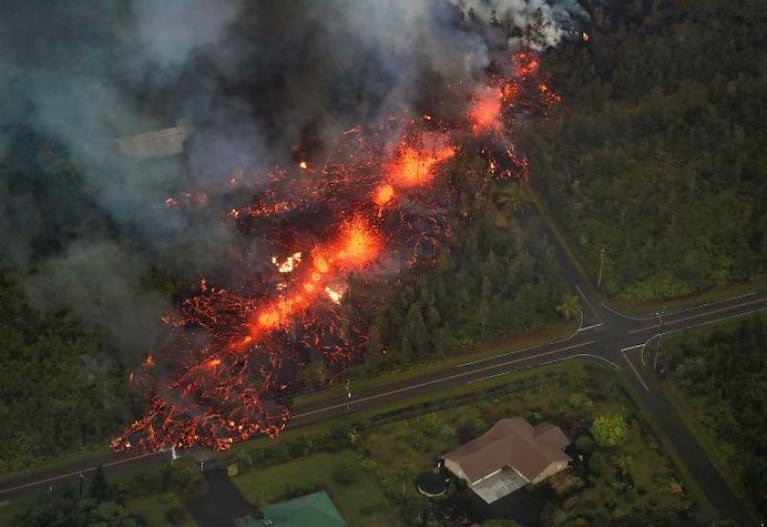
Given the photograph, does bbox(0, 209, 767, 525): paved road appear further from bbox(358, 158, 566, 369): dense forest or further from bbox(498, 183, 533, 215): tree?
bbox(498, 183, 533, 215): tree

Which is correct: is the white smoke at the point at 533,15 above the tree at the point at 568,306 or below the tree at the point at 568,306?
above

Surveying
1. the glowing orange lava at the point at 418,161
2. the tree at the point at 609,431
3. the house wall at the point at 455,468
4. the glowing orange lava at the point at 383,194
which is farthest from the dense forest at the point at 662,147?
the house wall at the point at 455,468

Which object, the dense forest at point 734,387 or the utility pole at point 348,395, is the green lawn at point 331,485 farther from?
the dense forest at point 734,387

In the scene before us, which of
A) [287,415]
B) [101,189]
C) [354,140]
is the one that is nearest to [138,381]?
[287,415]

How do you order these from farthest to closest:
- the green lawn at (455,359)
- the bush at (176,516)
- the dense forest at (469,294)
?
the dense forest at (469,294) → the green lawn at (455,359) → the bush at (176,516)

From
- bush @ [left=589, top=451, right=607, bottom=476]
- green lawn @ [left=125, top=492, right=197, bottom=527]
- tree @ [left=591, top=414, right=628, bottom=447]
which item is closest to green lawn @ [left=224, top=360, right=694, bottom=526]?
bush @ [left=589, top=451, right=607, bottom=476]

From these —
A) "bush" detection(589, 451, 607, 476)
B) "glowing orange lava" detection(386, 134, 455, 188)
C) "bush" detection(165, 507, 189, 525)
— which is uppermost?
"glowing orange lava" detection(386, 134, 455, 188)

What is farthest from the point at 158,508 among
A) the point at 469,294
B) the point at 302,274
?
the point at 469,294
